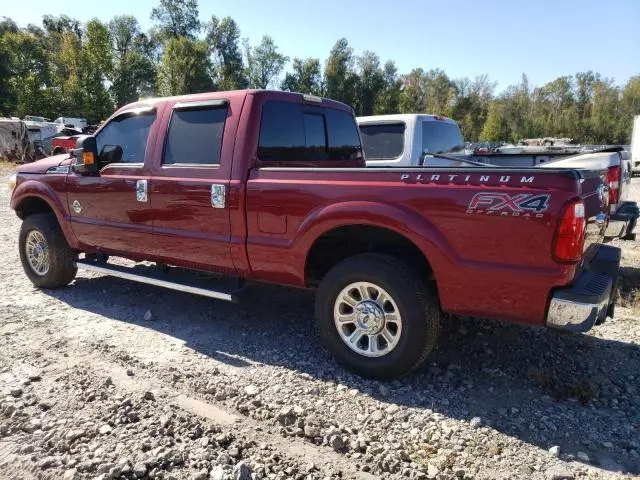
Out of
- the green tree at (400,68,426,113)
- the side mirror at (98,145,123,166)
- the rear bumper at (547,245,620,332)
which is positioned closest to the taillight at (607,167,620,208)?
the rear bumper at (547,245,620,332)

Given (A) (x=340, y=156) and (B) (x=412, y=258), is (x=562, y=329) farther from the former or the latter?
(A) (x=340, y=156)

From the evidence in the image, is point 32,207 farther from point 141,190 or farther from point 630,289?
point 630,289

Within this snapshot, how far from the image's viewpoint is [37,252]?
226 inches

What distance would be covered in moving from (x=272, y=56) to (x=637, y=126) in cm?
4640

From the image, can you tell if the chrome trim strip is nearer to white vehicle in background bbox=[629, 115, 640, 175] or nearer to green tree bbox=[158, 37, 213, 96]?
white vehicle in background bbox=[629, 115, 640, 175]

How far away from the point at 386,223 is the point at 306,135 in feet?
5.30

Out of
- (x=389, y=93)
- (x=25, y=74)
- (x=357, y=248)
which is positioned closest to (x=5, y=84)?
(x=25, y=74)

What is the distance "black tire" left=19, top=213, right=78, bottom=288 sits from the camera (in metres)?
5.55

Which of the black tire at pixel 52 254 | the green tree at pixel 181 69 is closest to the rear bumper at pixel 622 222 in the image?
the black tire at pixel 52 254

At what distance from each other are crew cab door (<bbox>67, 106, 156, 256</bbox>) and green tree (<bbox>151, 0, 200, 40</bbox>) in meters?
70.9

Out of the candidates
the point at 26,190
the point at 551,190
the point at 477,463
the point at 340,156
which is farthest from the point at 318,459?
the point at 26,190

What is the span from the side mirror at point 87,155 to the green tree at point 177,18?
70884 millimetres

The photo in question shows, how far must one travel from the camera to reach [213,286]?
436 cm

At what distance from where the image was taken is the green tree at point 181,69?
48.5m
